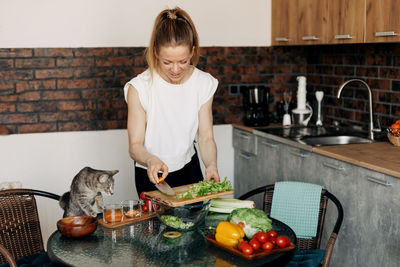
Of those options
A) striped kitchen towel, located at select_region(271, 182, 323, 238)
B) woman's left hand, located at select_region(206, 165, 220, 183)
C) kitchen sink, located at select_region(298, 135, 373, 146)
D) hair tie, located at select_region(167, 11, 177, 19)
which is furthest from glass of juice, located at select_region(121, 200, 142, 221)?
kitchen sink, located at select_region(298, 135, 373, 146)

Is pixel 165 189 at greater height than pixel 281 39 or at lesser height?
lesser

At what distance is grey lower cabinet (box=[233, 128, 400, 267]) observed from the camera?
8.80 ft

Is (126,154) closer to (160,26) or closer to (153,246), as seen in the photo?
(160,26)

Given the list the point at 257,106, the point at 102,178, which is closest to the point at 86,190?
the point at 102,178

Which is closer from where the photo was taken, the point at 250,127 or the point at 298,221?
the point at 298,221

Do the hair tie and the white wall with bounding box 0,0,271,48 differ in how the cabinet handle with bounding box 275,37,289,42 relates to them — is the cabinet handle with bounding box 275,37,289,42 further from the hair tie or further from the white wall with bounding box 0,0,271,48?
the hair tie

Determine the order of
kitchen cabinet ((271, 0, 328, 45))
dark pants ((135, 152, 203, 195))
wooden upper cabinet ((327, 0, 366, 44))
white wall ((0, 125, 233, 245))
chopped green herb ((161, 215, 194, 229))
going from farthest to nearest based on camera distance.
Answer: white wall ((0, 125, 233, 245)), kitchen cabinet ((271, 0, 328, 45)), wooden upper cabinet ((327, 0, 366, 44)), dark pants ((135, 152, 203, 195)), chopped green herb ((161, 215, 194, 229))

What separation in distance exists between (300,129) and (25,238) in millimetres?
2278

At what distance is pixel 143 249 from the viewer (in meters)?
2.02

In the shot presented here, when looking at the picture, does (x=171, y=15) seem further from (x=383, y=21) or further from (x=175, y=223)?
(x=383, y=21)

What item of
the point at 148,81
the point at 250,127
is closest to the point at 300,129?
the point at 250,127

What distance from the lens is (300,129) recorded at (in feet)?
13.5

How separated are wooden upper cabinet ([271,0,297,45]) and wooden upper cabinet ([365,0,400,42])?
36.7 inches

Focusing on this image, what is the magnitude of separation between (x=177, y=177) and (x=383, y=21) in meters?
1.53
